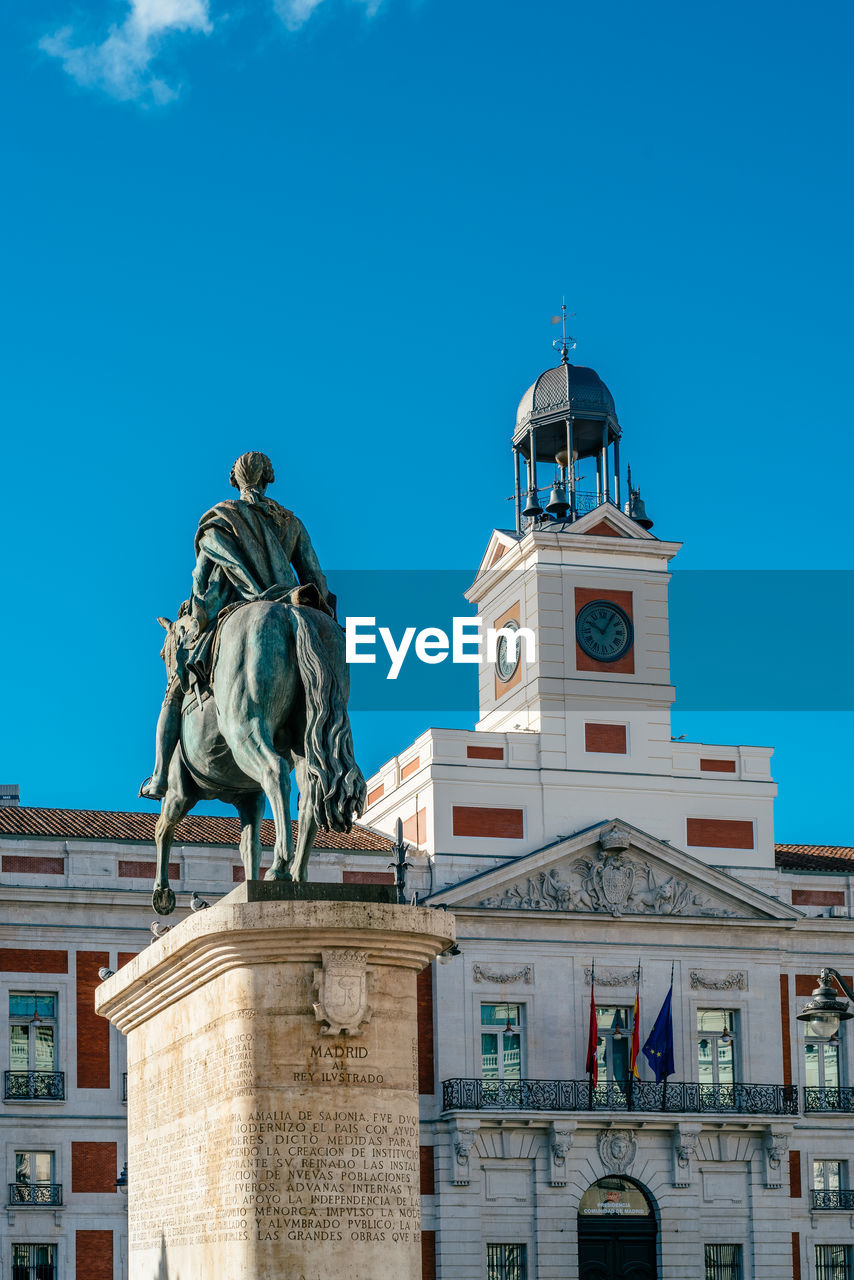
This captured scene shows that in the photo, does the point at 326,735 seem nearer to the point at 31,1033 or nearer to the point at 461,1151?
the point at 31,1033

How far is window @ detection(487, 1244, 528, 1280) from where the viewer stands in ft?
149

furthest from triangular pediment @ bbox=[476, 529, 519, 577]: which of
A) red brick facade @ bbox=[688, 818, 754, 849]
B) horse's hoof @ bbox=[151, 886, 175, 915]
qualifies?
horse's hoof @ bbox=[151, 886, 175, 915]

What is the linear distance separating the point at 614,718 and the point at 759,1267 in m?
12.6

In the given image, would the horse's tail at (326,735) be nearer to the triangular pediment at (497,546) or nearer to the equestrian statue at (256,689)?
the equestrian statue at (256,689)

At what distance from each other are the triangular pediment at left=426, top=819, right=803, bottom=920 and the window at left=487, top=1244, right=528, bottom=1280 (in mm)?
7094

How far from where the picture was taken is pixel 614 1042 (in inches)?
1879

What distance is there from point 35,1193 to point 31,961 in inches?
179

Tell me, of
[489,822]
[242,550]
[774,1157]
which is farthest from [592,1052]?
[242,550]

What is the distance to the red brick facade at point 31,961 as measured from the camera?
4375 cm

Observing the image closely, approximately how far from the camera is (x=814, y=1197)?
159 ft

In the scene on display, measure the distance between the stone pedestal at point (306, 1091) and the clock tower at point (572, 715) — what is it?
36.0 meters

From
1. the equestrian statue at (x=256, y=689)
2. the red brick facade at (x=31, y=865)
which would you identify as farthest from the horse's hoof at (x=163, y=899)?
the red brick facade at (x=31, y=865)

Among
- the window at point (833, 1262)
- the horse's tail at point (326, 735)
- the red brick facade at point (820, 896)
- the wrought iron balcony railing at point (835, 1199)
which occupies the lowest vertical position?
the window at point (833, 1262)

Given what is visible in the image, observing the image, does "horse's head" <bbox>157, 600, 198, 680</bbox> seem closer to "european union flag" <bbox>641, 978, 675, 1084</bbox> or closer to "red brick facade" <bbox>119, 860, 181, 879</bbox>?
"red brick facade" <bbox>119, 860, 181, 879</bbox>
